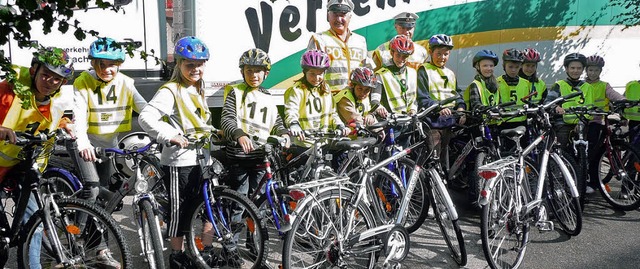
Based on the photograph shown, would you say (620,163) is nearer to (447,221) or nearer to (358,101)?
(447,221)

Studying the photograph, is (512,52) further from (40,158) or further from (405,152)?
(40,158)

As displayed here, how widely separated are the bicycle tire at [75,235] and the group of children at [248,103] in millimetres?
192

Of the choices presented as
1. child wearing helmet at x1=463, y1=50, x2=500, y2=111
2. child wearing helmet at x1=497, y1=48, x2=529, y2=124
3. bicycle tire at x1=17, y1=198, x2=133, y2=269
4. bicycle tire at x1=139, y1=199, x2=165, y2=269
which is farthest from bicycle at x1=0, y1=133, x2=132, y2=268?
child wearing helmet at x1=497, y1=48, x2=529, y2=124

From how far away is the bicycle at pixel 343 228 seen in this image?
3955mm

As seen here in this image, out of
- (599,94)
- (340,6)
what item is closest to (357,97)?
(340,6)

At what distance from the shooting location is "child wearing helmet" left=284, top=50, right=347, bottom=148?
5070 millimetres

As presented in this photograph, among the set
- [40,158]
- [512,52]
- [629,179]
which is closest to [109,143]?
[40,158]

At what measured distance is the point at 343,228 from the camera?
13.4 ft

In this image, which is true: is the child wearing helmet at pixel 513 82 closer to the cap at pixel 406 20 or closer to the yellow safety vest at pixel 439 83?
the yellow safety vest at pixel 439 83

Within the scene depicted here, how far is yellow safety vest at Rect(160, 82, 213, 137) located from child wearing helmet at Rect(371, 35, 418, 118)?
1.94 m

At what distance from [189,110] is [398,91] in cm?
235

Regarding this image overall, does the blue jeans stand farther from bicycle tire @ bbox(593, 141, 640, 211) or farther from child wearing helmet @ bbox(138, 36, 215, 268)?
bicycle tire @ bbox(593, 141, 640, 211)

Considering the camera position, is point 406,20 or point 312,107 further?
point 406,20

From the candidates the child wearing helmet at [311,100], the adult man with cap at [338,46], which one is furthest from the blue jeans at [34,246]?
the adult man with cap at [338,46]
